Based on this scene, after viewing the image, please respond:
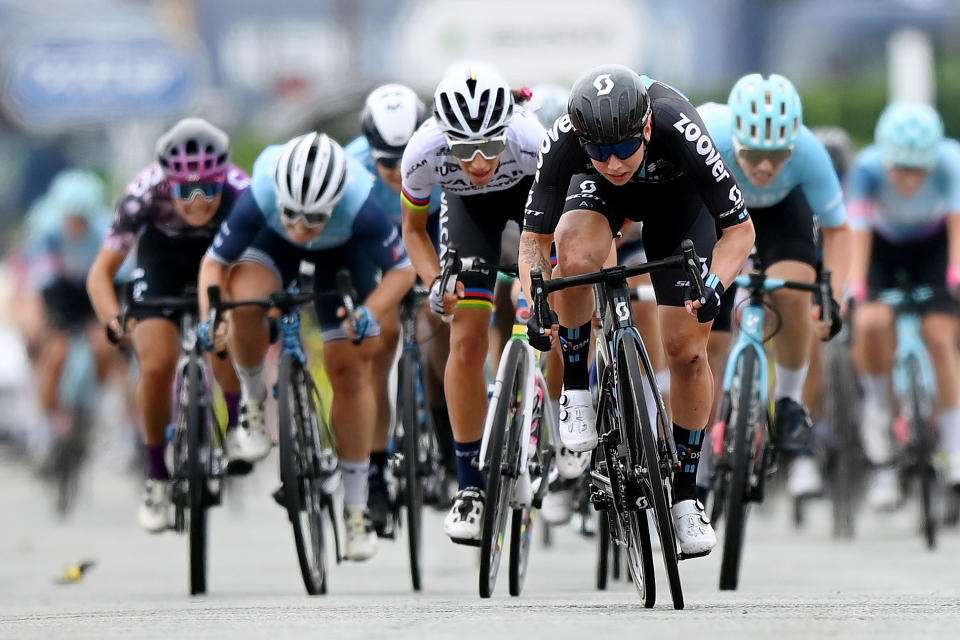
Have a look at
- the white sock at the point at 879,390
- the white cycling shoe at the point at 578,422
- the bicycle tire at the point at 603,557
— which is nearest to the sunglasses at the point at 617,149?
the white cycling shoe at the point at 578,422

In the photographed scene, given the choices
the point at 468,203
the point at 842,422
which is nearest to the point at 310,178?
the point at 468,203

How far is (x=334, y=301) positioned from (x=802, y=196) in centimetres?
238

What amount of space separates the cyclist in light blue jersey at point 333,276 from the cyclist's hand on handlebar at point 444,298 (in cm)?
119

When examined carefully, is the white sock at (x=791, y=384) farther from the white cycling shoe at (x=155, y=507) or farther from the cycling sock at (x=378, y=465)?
the white cycling shoe at (x=155, y=507)

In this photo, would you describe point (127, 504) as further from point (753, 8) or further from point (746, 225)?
point (753, 8)

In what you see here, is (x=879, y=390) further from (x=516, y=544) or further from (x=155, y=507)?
(x=516, y=544)

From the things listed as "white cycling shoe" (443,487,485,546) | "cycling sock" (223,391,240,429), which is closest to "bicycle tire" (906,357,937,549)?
"cycling sock" (223,391,240,429)

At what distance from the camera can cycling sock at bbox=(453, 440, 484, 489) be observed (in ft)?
29.4

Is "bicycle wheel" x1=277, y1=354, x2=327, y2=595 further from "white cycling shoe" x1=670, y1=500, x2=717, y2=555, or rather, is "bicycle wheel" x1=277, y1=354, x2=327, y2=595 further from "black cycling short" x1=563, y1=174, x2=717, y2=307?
"white cycling shoe" x1=670, y1=500, x2=717, y2=555

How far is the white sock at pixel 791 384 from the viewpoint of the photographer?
1055cm

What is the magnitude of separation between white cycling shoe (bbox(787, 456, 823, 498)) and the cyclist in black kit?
170 inches

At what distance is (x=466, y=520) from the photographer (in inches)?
341

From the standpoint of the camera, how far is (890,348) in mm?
13180

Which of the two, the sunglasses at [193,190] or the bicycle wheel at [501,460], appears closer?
the bicycle wheel at [501,460]
